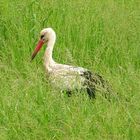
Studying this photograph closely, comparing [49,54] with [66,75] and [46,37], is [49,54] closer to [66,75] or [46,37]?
[46,37]

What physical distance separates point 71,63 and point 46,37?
0.49 meters

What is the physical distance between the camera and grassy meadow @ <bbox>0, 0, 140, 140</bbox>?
410 centimetres

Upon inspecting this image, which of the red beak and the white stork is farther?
the red beak

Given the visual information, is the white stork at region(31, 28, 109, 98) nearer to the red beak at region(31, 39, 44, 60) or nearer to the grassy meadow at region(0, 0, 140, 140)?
the red beak at region(31, 39, 44, 60)

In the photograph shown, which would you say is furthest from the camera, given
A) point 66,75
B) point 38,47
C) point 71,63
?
point 38,47

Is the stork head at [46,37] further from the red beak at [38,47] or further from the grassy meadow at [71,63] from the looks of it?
the grassy meadow at [71,63]

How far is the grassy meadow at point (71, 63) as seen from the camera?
13.5 ft

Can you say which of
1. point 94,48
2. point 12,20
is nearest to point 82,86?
point 94,48

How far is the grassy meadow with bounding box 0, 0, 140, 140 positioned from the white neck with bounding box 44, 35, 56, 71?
0.08 m

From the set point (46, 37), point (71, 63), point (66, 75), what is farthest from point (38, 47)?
point (66, 75)

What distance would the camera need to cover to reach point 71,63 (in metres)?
5.80

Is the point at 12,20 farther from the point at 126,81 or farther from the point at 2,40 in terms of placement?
the point at 126,81

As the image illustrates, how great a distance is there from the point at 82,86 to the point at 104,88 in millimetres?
289

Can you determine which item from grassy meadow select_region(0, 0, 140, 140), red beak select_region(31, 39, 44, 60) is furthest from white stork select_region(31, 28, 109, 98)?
grassy meadow select_region(0, 0, 140, 140)
